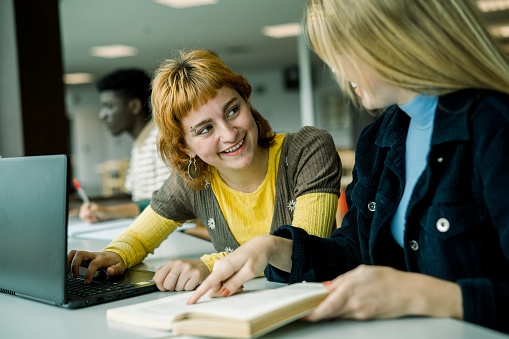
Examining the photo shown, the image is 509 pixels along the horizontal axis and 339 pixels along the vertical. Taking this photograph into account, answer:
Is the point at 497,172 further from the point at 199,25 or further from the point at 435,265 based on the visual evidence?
the point at 199,25

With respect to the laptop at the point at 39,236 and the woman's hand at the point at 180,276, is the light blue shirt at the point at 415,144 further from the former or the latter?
the laptop at the point at 39,236

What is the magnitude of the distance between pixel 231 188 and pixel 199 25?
6.34 meters

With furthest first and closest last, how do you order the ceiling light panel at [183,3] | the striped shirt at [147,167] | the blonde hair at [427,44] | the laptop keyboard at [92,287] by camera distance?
the ceiling light panel at [183,3], the striped shirt at [147,167], the laptop keyboard at [92,287], the blonde hair at [427,44]

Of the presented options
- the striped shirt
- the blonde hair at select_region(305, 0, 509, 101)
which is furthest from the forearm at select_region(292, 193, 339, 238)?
the striped shirt

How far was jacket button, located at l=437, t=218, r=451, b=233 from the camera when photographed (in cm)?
96

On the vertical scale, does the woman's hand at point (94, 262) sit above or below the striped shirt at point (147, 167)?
below

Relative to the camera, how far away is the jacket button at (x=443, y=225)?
0.96 meters

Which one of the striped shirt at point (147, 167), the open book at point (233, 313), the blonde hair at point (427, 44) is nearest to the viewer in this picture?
the open book at point (233, 313)

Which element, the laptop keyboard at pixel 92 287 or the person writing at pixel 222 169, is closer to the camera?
the laptop keyboard at pixel 92 287

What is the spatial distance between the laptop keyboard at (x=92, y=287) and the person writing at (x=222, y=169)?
0.07 meters

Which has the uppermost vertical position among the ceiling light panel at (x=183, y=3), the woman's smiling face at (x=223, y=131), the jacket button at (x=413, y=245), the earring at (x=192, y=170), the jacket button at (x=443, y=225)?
the ceiling light panel at (x=183, y=3)

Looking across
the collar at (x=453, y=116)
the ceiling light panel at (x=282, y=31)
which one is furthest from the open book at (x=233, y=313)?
the ceiling light panel at (x=282, y=31)

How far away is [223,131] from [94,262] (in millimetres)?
444

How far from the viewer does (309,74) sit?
317 inches
